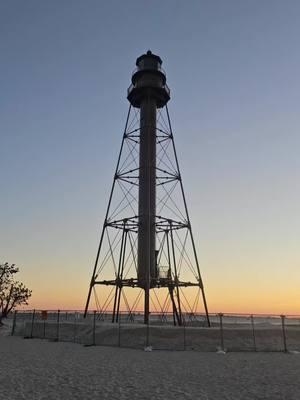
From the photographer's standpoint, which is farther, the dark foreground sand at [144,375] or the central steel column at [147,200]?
the central steel column at [147,200]

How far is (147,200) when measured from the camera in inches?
1598

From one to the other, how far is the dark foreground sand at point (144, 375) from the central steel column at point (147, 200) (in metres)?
13.2

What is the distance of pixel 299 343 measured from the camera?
97.8ft

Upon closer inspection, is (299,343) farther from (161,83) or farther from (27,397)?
(161,83)

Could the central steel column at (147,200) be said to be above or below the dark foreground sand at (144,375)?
above

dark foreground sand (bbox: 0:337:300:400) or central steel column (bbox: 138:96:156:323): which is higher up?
central steel column (bbox: 138:96:156:323)

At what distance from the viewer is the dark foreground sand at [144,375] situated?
1394 cm

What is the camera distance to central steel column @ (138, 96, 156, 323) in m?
39.4

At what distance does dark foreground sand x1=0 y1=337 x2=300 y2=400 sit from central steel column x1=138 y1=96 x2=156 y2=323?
43.5 ft

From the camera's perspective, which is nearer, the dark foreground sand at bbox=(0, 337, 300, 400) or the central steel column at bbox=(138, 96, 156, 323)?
the dark foreground sand at bbox=(0, 337, 300, 400)

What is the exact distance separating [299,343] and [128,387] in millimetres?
18840

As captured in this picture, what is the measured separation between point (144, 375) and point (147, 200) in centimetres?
2412

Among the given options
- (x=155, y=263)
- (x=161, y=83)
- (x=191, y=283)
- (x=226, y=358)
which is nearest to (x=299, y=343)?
(x=226, y=358)

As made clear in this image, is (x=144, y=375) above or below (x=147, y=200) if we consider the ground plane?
below
